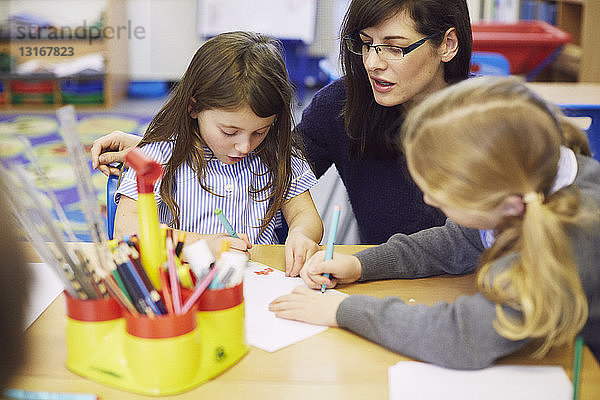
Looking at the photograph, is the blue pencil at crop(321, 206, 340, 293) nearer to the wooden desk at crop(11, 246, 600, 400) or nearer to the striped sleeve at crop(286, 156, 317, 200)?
the wooden desk at crop(11, 246, 600, 400)

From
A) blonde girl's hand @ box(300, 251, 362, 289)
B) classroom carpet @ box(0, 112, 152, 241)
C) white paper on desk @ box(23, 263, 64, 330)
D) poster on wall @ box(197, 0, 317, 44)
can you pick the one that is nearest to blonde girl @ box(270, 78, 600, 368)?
blonde girl's hand @ box(300, 251, 362, 289)

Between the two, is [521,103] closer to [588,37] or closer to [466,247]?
[466,247]

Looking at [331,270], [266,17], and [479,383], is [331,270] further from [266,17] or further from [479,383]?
[266,17]

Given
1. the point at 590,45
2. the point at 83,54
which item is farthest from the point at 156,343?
the point at 83,54

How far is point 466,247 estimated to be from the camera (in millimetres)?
1120

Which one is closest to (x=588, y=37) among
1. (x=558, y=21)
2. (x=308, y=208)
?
(x=558, y=21)

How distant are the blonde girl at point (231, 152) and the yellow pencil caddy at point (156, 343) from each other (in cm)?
34

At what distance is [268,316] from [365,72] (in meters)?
0.69

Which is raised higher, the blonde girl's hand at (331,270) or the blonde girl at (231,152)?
the blonde girl at (231,152)

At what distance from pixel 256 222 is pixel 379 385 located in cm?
64

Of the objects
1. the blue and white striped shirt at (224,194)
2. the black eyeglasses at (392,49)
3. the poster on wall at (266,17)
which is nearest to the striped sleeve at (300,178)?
the blue and white striped shirt at (224,194)

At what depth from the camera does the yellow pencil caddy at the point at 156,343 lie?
2.48 feet

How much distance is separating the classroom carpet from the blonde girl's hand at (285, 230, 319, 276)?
1652 mm

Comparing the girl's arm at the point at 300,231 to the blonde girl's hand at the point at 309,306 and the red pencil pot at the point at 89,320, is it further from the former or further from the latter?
the red pencil pot at the point at 89,320
